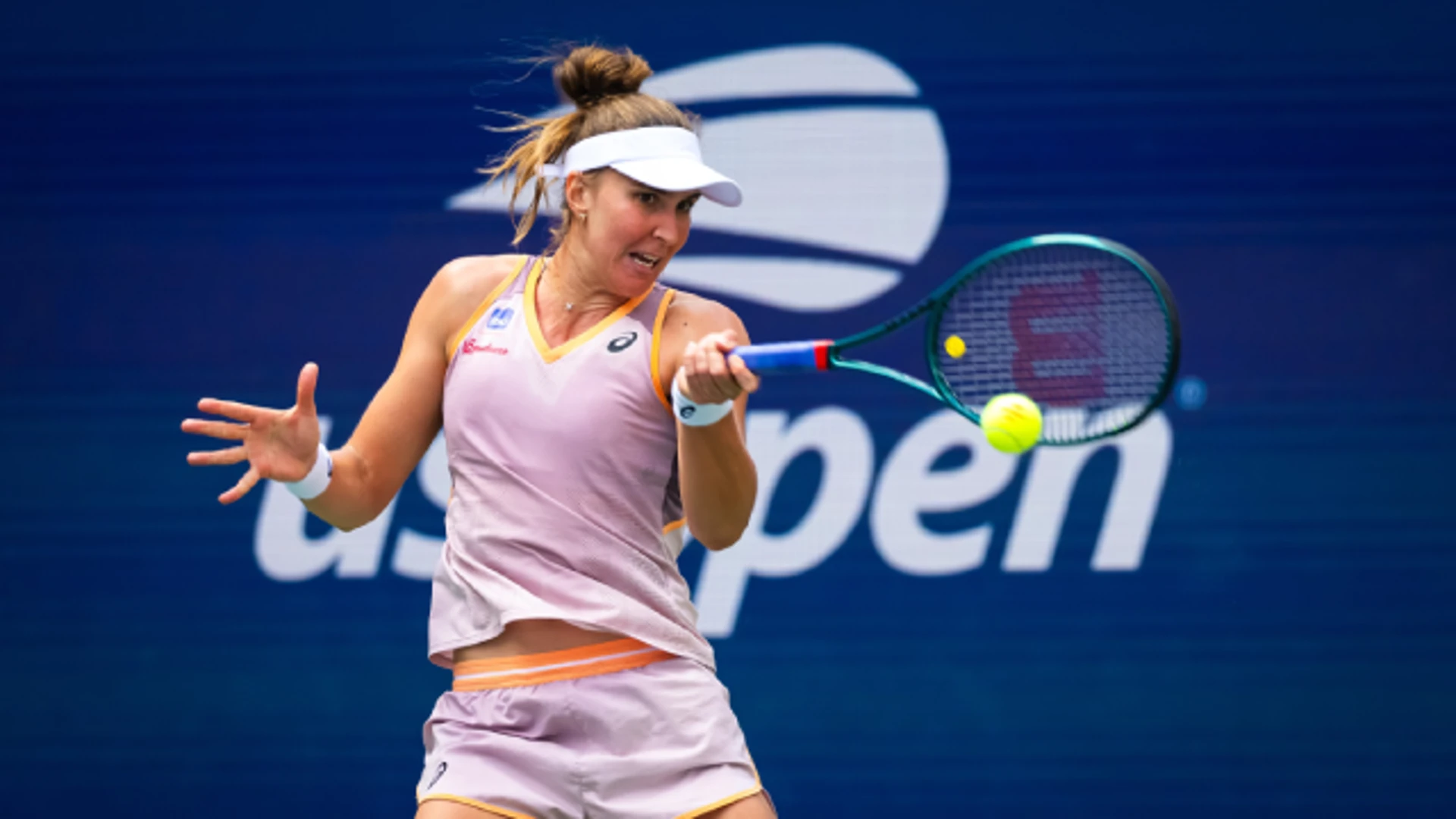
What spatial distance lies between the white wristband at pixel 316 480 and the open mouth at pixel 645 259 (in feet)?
1.87

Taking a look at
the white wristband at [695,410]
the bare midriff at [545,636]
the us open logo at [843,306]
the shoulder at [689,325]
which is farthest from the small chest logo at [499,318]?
the us open logo at [843,306]

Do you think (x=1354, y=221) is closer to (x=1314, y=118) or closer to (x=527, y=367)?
(x=1314, y=118)

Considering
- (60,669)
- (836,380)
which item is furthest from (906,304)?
(60,669)

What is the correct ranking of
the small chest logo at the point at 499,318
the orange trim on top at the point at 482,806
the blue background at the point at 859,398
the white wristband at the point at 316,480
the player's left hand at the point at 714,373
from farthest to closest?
1. the blue background at the point at 859,398
2. the small chest logo at the point at 499,318
3. the white wristband at the point at 316,480
4. the orange trim on top at the point at 482,806
5. the player's left hand at the point at 714,373

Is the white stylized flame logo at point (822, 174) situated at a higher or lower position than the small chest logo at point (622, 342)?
higher

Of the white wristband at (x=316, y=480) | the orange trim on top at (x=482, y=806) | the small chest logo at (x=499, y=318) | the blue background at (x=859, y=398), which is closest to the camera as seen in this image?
the orange trim on top at (x=482, y=806)

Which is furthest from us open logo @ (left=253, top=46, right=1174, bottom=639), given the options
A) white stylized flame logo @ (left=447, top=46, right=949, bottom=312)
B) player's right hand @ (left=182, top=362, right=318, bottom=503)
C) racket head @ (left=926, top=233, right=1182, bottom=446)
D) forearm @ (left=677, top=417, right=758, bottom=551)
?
player's right hand @ (left=182, top=362, right=318, bottom=503)

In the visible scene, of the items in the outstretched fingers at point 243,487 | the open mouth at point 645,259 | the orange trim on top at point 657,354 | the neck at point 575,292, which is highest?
the open mouth at point 645,259

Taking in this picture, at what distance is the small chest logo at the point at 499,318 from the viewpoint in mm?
2420

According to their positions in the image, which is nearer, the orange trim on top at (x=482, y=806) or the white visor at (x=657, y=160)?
the orange trim on top at (x=482, y=806)

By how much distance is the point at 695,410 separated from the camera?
220 cm

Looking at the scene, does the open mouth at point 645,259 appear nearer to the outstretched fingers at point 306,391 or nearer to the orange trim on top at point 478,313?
the orange trim on top at point 478,313

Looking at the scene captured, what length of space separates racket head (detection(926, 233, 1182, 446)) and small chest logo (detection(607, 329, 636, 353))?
1.55ft

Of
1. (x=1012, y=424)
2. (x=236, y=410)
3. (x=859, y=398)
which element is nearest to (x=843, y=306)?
(x=859, y=398)
